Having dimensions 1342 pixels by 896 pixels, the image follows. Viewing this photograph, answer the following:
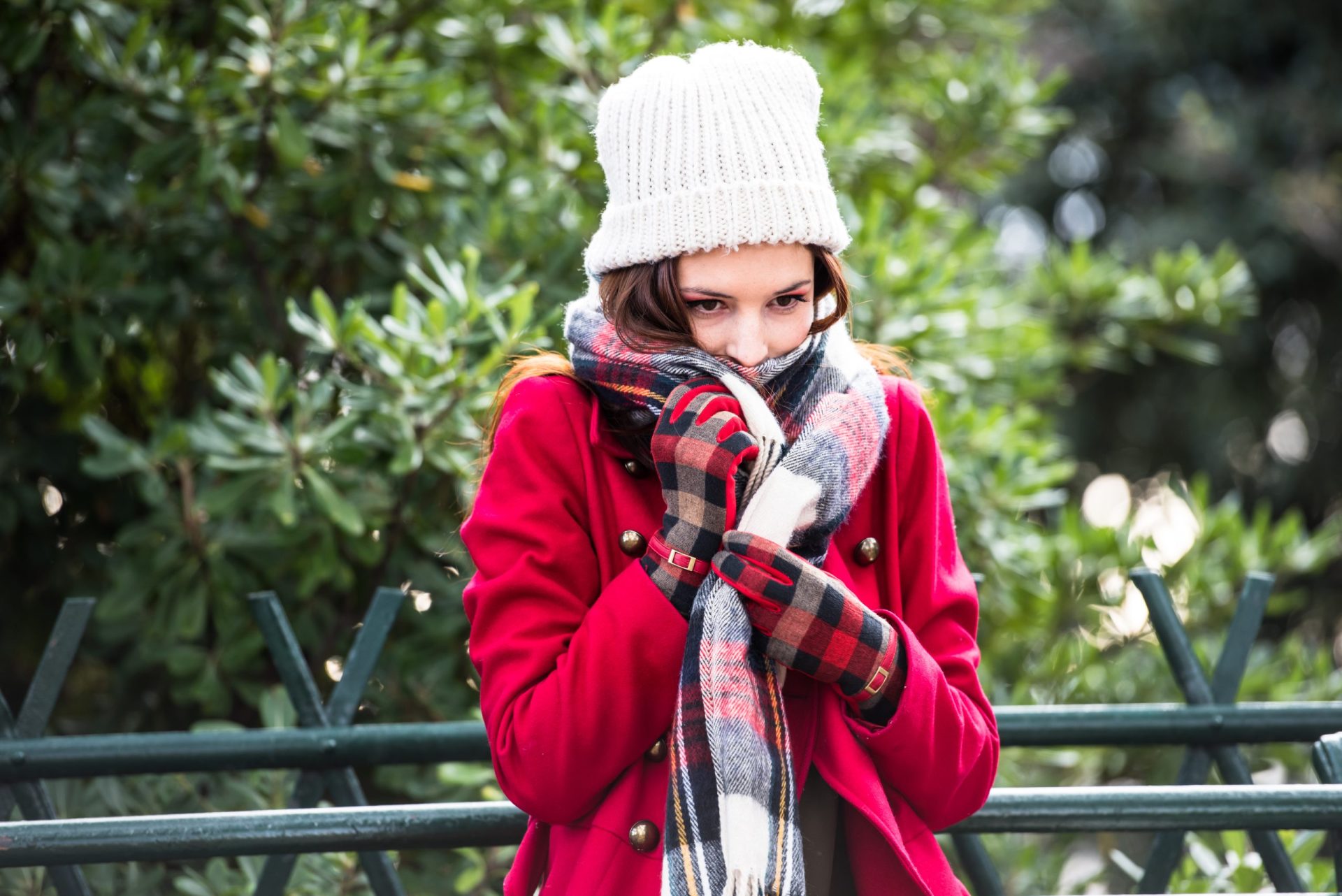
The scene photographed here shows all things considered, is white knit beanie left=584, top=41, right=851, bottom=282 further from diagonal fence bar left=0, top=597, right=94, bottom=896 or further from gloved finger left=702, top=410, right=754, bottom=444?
diagonal fence bar left=0, top=597, right=94, bottom=896

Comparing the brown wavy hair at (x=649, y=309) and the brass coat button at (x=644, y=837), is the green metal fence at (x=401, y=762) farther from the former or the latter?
the brown wavy hair at (x=649, y=309)

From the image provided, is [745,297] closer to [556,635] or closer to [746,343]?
[746,343]

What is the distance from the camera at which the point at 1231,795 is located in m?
1.69

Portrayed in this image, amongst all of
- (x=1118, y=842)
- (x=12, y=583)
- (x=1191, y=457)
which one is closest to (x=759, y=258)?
(x=12, y=583)

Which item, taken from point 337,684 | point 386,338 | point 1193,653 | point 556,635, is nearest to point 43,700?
point 337,684

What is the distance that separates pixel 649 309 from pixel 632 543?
26cm

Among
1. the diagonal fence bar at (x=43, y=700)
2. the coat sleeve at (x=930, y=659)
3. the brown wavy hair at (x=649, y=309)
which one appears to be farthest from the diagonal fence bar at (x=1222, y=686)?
the diagonal fence bar at (x=43, y=700)

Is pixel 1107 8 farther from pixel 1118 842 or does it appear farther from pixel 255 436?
pixel 255 436

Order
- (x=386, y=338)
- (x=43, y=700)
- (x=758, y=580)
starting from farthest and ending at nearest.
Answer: (x=386, y=338), (x=43, y=700), (x=758, y=580)

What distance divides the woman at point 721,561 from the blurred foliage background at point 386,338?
648 mm

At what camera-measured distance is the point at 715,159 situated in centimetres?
136

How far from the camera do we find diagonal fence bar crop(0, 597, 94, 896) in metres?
1.79

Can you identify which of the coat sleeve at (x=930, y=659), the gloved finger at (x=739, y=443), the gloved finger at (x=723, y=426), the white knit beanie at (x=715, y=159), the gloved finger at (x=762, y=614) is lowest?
the coat sleeve at (x=930, y=659)

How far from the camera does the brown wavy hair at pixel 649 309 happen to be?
1372 millimetres
